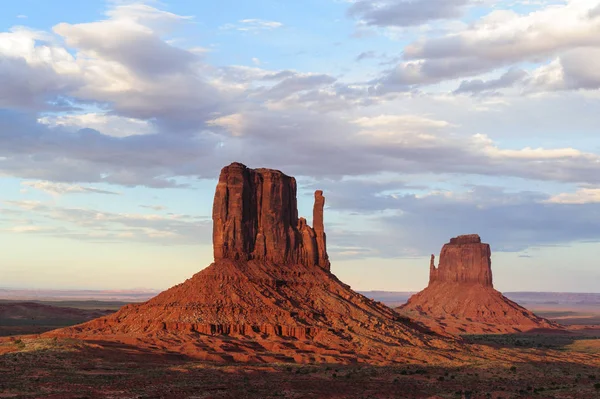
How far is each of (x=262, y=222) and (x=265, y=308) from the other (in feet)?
63.4

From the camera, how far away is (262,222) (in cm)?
12569

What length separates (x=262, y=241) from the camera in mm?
124125

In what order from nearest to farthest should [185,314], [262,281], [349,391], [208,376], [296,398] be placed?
[296,398]
[349,391]
[208,376]
[185,314]
[262,281]

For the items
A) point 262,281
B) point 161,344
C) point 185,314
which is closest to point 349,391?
point 161,344

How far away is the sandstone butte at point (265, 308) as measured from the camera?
10031cm

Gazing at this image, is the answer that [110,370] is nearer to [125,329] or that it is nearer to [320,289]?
[125,329]

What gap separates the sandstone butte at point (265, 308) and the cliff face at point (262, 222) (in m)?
0.16

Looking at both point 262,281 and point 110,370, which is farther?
point 262,281

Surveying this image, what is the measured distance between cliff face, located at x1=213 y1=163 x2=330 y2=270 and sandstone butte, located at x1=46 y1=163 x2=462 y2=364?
155 millimetres

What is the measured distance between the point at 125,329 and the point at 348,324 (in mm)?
29837

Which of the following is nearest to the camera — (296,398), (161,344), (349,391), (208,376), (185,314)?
(296,398)

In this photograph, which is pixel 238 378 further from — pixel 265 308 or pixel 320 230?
pixel 320 230

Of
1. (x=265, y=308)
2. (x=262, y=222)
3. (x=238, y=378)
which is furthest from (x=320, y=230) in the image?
(x=238, y=378)

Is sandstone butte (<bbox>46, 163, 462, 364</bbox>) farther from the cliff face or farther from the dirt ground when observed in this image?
the dirt ground
